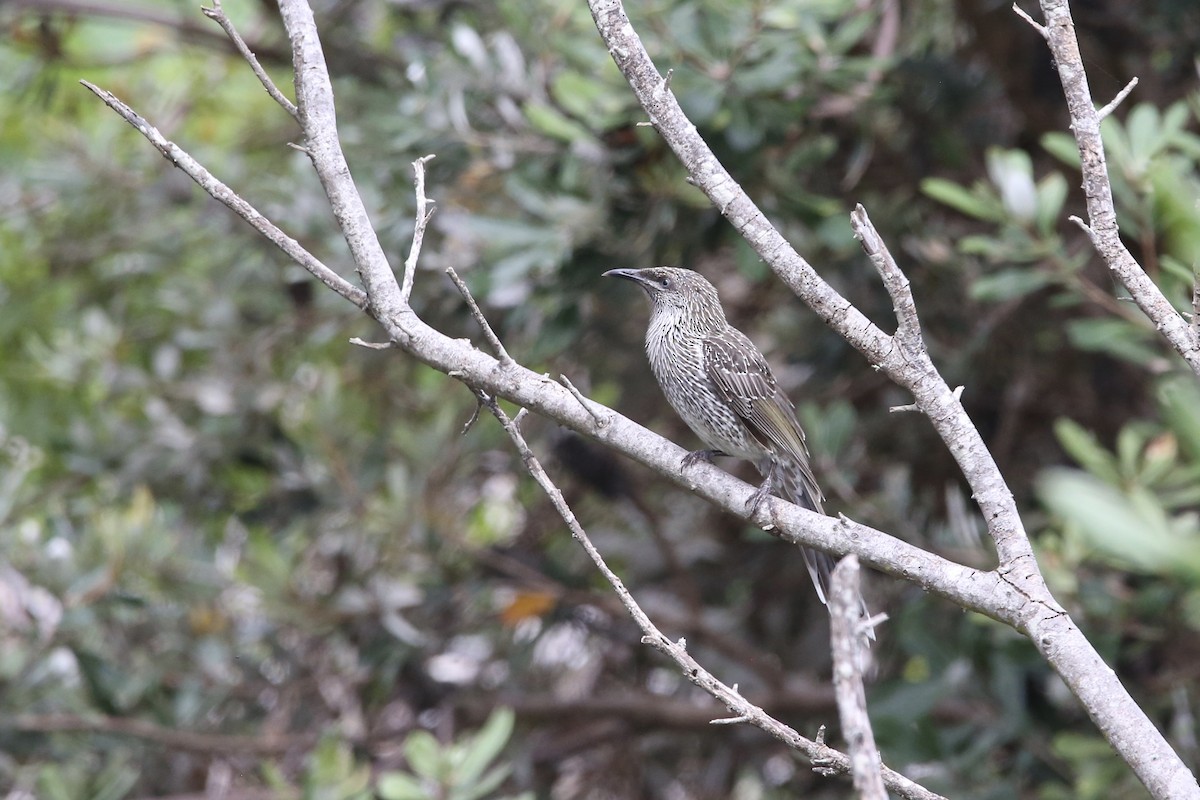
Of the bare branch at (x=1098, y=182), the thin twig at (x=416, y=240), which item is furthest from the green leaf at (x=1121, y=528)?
the thin twig at (x=416, y=240)

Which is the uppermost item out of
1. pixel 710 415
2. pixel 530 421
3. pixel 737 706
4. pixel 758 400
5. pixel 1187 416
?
pixel 1187 416

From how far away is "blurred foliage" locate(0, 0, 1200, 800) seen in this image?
4.30 m

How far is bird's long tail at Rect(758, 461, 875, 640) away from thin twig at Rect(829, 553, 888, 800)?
80.2 inches

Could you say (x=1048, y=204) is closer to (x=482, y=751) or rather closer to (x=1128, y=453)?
(x=1128, y=453)

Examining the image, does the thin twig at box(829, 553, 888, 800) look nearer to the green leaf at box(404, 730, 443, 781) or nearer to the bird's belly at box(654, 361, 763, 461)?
the bird's belly at box(654, 361, 763, 461)

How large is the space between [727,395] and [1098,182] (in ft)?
5.75

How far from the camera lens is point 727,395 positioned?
13.1ft

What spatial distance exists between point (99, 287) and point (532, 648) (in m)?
2.97

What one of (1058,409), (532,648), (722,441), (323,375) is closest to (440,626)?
(532,648)

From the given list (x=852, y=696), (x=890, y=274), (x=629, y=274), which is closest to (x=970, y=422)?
(x=890, y=274)

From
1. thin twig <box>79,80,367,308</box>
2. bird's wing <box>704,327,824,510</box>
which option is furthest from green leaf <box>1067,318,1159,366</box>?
thin twig <box>79,80,367,308</box>

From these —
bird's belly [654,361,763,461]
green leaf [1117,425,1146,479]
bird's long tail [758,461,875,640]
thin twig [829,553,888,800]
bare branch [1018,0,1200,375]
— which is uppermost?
bare branch [1018,0,1200,375]

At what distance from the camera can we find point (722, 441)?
403cm

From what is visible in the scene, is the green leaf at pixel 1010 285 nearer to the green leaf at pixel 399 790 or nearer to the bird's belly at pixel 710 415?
the bird's belly at pixel 710 415
